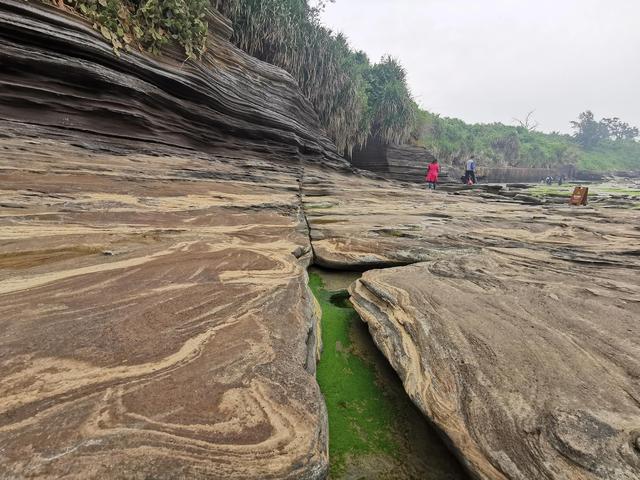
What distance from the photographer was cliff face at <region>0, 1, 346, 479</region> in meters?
1.18

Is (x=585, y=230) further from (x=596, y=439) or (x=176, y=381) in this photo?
(x=176, y=381)

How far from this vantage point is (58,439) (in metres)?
1.10

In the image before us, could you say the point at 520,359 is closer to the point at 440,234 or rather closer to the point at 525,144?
the point at 440,234

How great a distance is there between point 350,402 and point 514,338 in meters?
1.11

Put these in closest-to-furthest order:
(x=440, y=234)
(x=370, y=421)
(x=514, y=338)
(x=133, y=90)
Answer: (x=370, y=421) < (x=514, y=338) < (x=440, y=234) < (x=133, y=90)

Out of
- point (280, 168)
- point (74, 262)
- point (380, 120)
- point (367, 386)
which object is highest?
point (380, 120)

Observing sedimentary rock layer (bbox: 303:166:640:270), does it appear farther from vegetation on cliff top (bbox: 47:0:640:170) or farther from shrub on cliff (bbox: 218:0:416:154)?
shrub on cliff (bbox: 218:0:416:154)

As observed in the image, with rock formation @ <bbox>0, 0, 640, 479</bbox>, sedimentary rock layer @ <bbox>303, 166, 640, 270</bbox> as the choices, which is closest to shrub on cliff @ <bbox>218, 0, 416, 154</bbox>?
rock formation @ <bbox>0, 0, 640, 479</bbox>

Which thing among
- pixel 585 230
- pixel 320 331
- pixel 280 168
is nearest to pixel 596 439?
pixel 320 331

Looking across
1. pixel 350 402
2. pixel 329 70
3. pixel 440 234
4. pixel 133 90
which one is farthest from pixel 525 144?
pixel 350 402

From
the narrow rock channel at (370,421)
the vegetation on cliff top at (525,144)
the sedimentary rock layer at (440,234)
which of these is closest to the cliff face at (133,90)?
the sedimentary rock layer at (440,234)

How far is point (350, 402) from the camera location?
6.19ft

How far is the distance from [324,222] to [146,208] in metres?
2.48

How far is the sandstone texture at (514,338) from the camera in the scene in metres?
1.32
